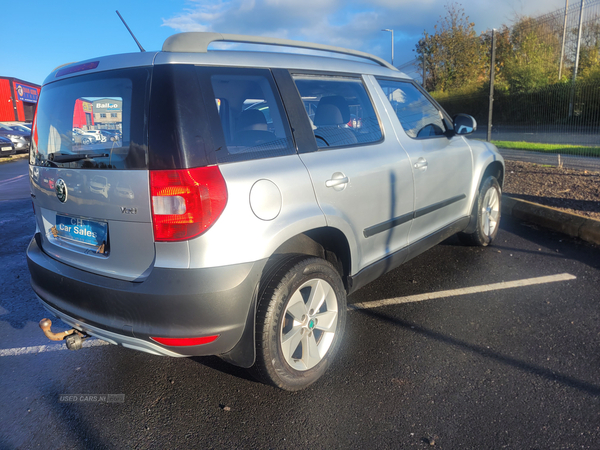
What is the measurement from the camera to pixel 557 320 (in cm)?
339

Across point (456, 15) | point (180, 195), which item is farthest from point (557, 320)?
point (456, 15)

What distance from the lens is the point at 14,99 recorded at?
42969 millimetres

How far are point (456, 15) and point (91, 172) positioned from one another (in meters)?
40.9

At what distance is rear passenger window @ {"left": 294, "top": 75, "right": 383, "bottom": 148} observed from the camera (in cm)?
294

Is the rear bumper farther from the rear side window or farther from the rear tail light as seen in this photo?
the rear side window

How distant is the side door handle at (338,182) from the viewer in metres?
2.74

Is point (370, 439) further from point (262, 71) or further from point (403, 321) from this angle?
point (262, 71)

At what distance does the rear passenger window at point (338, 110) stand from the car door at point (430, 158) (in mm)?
283

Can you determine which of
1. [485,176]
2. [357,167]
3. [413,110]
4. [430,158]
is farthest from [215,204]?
[485,176]

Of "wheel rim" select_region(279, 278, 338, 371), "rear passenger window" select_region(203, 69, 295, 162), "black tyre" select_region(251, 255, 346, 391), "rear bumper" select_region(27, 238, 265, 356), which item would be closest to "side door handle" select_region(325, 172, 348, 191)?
"rear passenger window" select_region(203, 69, 295, 162)

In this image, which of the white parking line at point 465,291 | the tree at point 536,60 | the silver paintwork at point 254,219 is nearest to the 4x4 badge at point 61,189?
the silver paintwork at point 254,219

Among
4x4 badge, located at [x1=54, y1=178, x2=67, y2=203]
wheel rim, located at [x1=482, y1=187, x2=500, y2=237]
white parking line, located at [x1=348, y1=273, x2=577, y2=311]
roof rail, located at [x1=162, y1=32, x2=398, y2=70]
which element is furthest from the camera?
wheel rim, located at [x1=482, y1=187, x2=500, y2=237]

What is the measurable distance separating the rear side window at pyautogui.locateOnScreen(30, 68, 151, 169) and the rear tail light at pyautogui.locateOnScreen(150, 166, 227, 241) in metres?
0.15

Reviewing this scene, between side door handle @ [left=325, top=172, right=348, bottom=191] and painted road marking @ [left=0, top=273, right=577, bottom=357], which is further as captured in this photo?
painted road marking @ [left=0, top=273, right=577, bottom=357]
